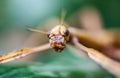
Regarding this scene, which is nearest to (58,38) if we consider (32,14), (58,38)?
(58,38)

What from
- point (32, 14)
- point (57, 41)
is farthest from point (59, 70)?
point (32, 14)

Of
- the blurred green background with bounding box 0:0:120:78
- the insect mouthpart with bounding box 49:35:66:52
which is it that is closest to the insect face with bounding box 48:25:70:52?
the insect mouthpart with bounding box 49:35:66:52

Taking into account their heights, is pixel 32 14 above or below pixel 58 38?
above

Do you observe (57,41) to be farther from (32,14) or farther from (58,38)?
(32,14)

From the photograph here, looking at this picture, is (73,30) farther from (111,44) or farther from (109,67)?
(109,67)

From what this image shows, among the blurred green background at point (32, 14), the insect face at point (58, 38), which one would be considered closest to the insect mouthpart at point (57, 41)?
the insect face at point (58, 38)

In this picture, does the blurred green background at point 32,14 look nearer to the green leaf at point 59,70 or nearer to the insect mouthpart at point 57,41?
the green leaf at point 59,70

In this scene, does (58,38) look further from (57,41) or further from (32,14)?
(32,14)

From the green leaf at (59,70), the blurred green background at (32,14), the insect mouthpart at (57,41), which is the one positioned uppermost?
the blurred green background at (32,14)

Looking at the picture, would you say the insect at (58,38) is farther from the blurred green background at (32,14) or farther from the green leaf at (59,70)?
the blurred green background at (32,14)

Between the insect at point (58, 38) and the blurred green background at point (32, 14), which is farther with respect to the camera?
the blurred green background at point (32, 14)

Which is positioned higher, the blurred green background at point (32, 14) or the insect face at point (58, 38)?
the blurred green background at point (32, 14)

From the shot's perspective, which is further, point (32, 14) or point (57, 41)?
point (32, 14)
